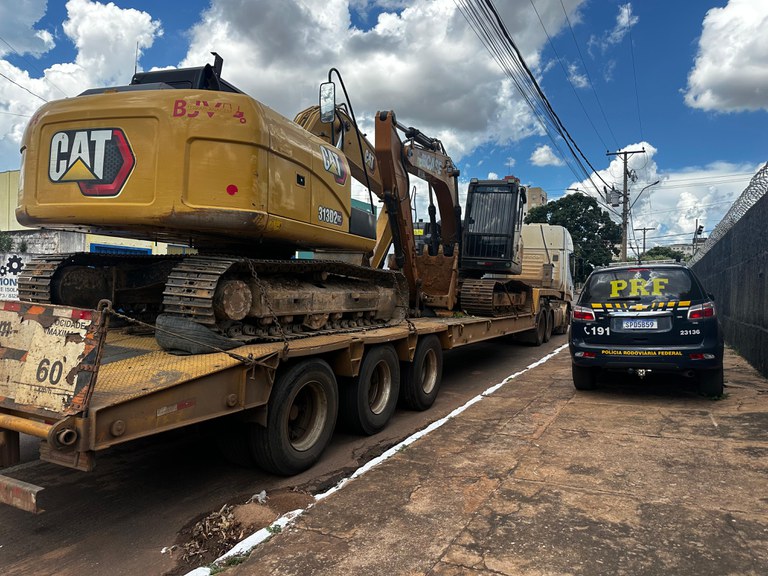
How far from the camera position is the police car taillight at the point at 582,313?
6.59 metres

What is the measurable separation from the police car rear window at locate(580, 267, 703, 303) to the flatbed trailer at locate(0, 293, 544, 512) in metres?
2.82

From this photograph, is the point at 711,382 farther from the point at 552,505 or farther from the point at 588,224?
the point at 588,224

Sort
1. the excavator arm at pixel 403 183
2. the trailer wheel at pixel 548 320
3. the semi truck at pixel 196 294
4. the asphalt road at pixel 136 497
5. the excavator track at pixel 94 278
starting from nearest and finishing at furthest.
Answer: the semi truck at pixel 196 294 < the asphalt road at pixel 136 497 < the excavator track at pixel 94 278 < the excavator arm at pixel 403 183 < the trailer wheel at pixel 548 320

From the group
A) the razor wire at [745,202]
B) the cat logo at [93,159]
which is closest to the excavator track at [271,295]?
the cat logo at [93,159]

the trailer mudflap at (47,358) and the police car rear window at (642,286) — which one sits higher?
the police car rear window at (642,286)

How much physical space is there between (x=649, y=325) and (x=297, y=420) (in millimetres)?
4176

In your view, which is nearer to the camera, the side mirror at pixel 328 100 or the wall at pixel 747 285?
the side mirror at pixel 328 100

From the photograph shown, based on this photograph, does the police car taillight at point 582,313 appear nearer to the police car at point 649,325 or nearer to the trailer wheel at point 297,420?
the police car at point 649,325

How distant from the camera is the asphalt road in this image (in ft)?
10.4

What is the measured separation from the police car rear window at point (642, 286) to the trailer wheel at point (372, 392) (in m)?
2.72

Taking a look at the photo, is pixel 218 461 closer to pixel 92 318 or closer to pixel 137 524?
pixel 137 524

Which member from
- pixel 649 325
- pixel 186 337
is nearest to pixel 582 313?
pixel 649 325

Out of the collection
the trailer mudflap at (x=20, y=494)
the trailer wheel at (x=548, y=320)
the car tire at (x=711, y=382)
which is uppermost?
the trailer wheel at (x=548, y=320)

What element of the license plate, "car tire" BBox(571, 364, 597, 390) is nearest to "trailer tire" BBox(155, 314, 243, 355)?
the license plate
